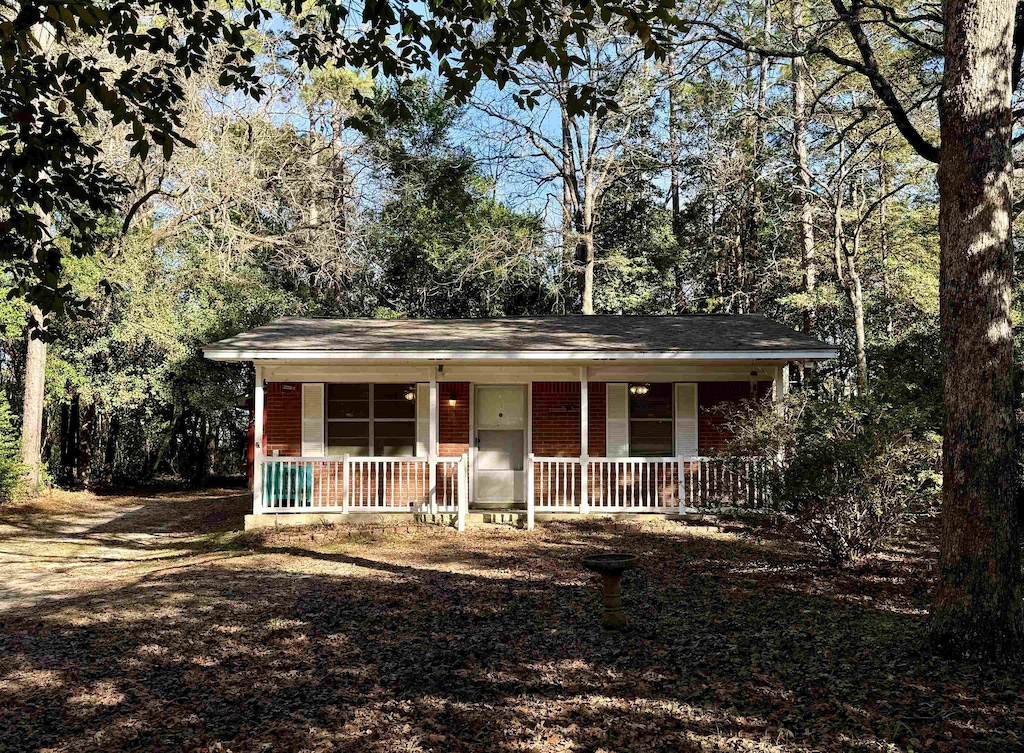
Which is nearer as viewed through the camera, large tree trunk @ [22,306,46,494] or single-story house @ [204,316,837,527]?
single-story house @ [204,316,837,527]

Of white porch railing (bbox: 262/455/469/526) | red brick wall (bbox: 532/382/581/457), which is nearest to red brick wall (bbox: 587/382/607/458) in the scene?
red brick wall (bbox: 532/382/581/457)

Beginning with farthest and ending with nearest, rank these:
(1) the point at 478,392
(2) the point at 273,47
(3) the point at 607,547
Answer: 1. (2) the point at 273,47
2. (1) the point at 478,392
3. (3) the point at 607,547

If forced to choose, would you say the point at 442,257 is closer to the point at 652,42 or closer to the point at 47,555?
the point at 47,555

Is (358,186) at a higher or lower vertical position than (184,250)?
higher

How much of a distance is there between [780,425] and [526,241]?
48.8 ft

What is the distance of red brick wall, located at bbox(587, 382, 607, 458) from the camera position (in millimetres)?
14008

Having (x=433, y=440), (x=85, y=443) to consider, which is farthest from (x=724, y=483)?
(x=85, y=443)

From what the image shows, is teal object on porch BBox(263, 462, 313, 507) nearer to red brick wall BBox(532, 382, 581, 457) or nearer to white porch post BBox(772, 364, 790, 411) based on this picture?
red brick wall BBox(532, 382, 581, 457)

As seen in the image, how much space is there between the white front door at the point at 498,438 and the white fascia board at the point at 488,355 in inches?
60.6

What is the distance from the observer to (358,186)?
26.2 meters

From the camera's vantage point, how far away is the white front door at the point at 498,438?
13883 millimetres

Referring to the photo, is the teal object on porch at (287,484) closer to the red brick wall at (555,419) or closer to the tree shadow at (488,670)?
the tree shadow at (488,670)

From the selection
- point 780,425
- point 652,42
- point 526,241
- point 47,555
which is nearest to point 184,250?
point 526,241

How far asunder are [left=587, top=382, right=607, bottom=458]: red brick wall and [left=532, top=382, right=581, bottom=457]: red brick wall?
0.26m
